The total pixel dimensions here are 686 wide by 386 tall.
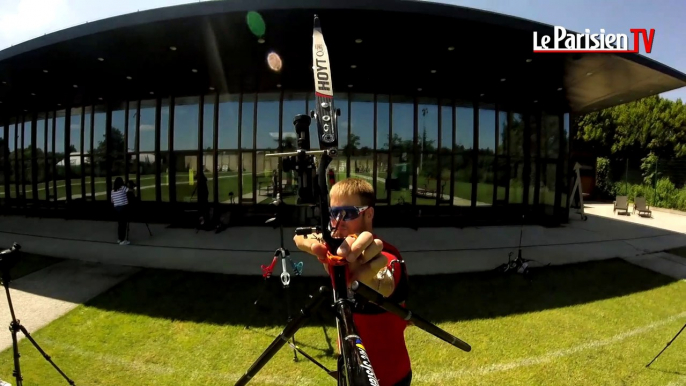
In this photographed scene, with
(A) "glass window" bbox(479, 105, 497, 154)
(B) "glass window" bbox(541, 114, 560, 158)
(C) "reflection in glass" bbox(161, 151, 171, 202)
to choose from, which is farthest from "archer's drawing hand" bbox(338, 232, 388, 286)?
(B) "glass window" bbox(541, 114, 560, 158)

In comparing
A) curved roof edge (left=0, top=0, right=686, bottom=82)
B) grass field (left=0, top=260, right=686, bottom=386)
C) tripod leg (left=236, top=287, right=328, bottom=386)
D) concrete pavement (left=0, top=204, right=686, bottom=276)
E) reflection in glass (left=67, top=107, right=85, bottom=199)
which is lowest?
grass field (left=0, top=260, right=686, bottom=386)

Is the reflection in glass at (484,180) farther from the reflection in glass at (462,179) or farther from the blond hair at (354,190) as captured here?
the blond hair at (354,190)

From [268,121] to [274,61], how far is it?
10.8 feet

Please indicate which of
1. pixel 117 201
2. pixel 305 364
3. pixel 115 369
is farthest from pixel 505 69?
pixel 117 201

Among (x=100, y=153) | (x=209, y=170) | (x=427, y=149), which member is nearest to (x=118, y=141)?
(x=100, y=153)

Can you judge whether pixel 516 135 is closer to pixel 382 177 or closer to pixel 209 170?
pixel 382 177

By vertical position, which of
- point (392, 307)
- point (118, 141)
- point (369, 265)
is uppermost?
point (118, 141)

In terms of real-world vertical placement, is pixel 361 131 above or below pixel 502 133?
below

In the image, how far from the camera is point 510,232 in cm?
1230

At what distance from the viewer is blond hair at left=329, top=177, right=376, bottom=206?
4.75 feet

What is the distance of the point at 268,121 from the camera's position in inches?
509

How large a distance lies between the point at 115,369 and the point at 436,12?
8.89 m

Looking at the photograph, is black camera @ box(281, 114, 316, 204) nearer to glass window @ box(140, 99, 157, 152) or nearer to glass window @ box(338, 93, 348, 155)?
glass window @ box(338, 93, 348, 155)

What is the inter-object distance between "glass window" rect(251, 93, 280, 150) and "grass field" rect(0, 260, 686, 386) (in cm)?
708
